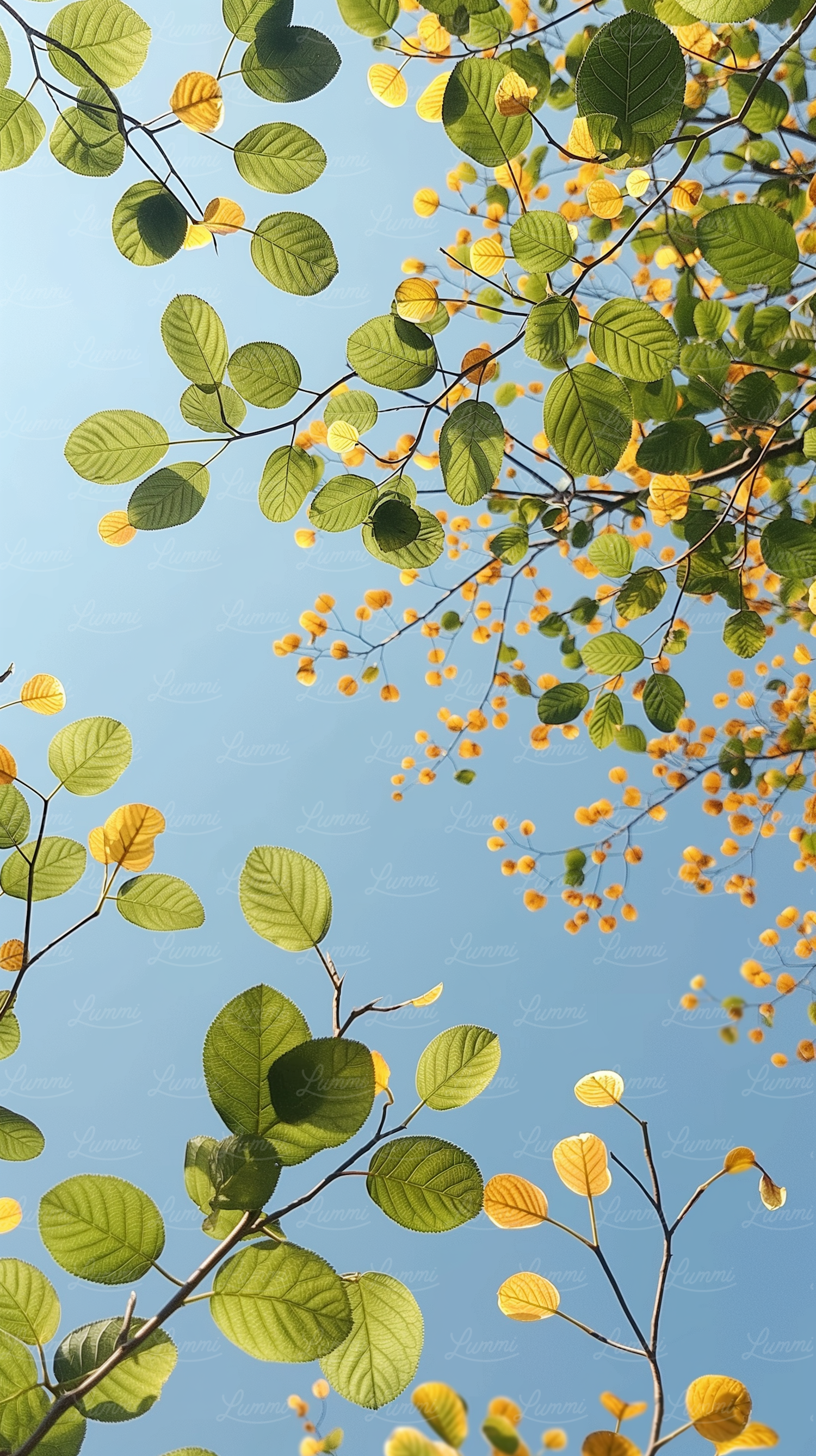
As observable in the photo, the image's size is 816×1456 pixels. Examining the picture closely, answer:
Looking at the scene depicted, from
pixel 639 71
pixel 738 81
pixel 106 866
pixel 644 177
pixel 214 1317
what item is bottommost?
pixel 214 1317

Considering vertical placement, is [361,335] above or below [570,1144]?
above

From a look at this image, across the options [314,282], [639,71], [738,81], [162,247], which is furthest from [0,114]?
[738,81]

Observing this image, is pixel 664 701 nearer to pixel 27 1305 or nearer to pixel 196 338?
pixel 196 338

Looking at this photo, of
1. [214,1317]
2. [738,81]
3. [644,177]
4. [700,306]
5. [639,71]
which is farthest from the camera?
[738,81]

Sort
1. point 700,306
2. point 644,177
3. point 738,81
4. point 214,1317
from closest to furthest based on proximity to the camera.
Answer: point 214,1317, point 644,177, point 700,306, point 738,81

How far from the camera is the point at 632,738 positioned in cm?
178

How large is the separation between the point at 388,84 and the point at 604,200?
0.41 meters

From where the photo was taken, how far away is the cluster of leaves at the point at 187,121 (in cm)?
79

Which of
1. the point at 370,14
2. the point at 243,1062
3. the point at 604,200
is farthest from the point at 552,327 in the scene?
the point at 243,1062

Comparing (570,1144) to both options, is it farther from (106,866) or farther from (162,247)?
(162,247)

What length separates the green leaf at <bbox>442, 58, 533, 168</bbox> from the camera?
750 millimetres

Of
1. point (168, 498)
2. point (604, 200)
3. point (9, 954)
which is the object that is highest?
point (604, 200)

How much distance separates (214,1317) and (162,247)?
0.95 metres

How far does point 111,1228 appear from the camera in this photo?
1.67 ft
